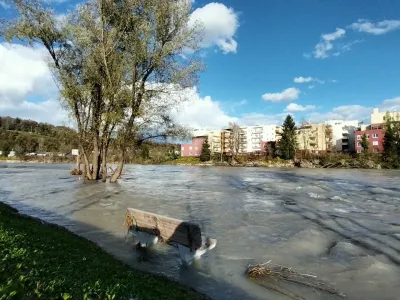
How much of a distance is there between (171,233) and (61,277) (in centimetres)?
354

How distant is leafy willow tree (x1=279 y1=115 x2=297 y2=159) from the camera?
93.8 m

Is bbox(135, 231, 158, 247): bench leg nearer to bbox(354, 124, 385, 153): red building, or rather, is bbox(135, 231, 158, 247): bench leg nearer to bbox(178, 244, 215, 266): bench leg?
bbox(178, 244, 215, 266): bench leg

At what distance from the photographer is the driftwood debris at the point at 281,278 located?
20.8 ft

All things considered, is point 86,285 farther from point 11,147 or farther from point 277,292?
point 11,147

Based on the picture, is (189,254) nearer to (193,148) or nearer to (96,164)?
(96,164)

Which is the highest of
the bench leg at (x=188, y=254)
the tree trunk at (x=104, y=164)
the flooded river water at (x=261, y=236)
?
the tree trunk at (x=104, y=164)

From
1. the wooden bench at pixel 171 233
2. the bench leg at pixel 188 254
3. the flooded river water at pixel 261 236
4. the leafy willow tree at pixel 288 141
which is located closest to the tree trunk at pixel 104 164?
the flooded river water at pixel 261 236

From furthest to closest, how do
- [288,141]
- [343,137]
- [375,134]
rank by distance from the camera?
[343,137], [375,134], [288,141]

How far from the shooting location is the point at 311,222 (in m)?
12.7

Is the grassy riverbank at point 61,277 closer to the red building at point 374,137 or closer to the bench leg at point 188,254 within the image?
the bench leg at point 188,254

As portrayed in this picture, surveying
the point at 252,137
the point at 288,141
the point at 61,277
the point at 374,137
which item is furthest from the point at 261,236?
the point at 252,137

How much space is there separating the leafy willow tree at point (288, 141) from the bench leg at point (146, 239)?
88447mm

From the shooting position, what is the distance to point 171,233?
305 inches

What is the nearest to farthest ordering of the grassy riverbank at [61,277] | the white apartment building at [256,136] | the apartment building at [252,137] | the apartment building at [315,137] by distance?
the grassy riverbank at [61,277] → the apartment building at [315,137] → the apartment building at [252,137] → the white apartment building at [256,136]
